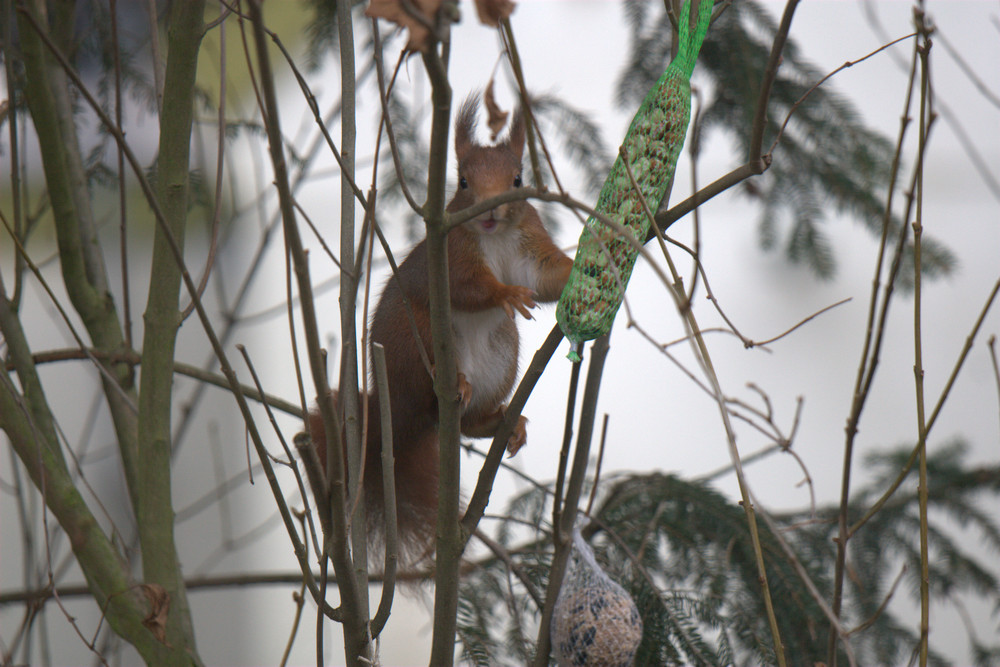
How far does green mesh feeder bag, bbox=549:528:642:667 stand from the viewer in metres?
0.71

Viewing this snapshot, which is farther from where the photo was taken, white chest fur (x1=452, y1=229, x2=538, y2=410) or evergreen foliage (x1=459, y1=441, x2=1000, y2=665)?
white chest fur (x1=452, y1=229, x2=538, y2=410)

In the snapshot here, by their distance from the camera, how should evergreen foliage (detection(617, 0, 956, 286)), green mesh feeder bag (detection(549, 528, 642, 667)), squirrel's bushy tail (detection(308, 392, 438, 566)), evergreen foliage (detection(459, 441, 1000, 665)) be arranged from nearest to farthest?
green mesh feeder bag (detection(549, 528, 642, 667))
evergreen foliage (detection(459, 441, 1000, 665))
squirrel's bushy tail (detection(308, 392, 438, 566))
evergreen foliage (detection(617, 0, 956, 286))

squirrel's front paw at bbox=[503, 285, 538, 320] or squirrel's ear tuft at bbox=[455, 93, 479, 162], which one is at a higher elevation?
squirrel's ear tuft at bbox=[455, 93, 479, 162]

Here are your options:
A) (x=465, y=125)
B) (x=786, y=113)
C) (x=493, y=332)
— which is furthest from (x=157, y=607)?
(x=786, y=113)

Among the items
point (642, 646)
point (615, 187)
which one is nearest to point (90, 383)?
point (642, 646)

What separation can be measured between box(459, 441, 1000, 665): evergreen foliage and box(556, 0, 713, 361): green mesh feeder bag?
0.74 ft

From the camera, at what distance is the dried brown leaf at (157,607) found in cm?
64

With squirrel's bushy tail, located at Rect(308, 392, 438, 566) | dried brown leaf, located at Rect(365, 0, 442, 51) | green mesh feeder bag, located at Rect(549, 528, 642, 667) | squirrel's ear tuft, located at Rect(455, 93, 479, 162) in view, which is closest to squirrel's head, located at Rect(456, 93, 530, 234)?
squirrel's ear tuft, located at Rect(455, 93, 479, 162)

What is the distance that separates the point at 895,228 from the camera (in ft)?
4.15

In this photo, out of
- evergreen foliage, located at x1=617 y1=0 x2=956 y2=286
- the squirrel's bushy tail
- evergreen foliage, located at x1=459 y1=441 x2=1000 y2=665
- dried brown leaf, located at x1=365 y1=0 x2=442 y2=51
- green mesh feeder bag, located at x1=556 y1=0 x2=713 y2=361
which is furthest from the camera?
evergreen foliage, located at x1=617 y1=0 x2=956 y2=286

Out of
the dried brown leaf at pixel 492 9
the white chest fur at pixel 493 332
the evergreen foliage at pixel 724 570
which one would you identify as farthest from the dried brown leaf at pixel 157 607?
the dried brown leaf at pixel 492 9

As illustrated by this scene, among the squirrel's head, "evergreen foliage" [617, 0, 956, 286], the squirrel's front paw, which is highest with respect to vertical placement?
"evergreen foliage" [617, 0, 956, 286]

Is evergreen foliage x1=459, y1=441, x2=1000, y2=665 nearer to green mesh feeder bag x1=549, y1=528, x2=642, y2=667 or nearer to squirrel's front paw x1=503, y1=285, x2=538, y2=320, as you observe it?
green mesh feeder bag x1=549, y1=528, x2=642, y2=667

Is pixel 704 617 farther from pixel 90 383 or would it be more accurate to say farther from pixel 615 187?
pixel 90 383
